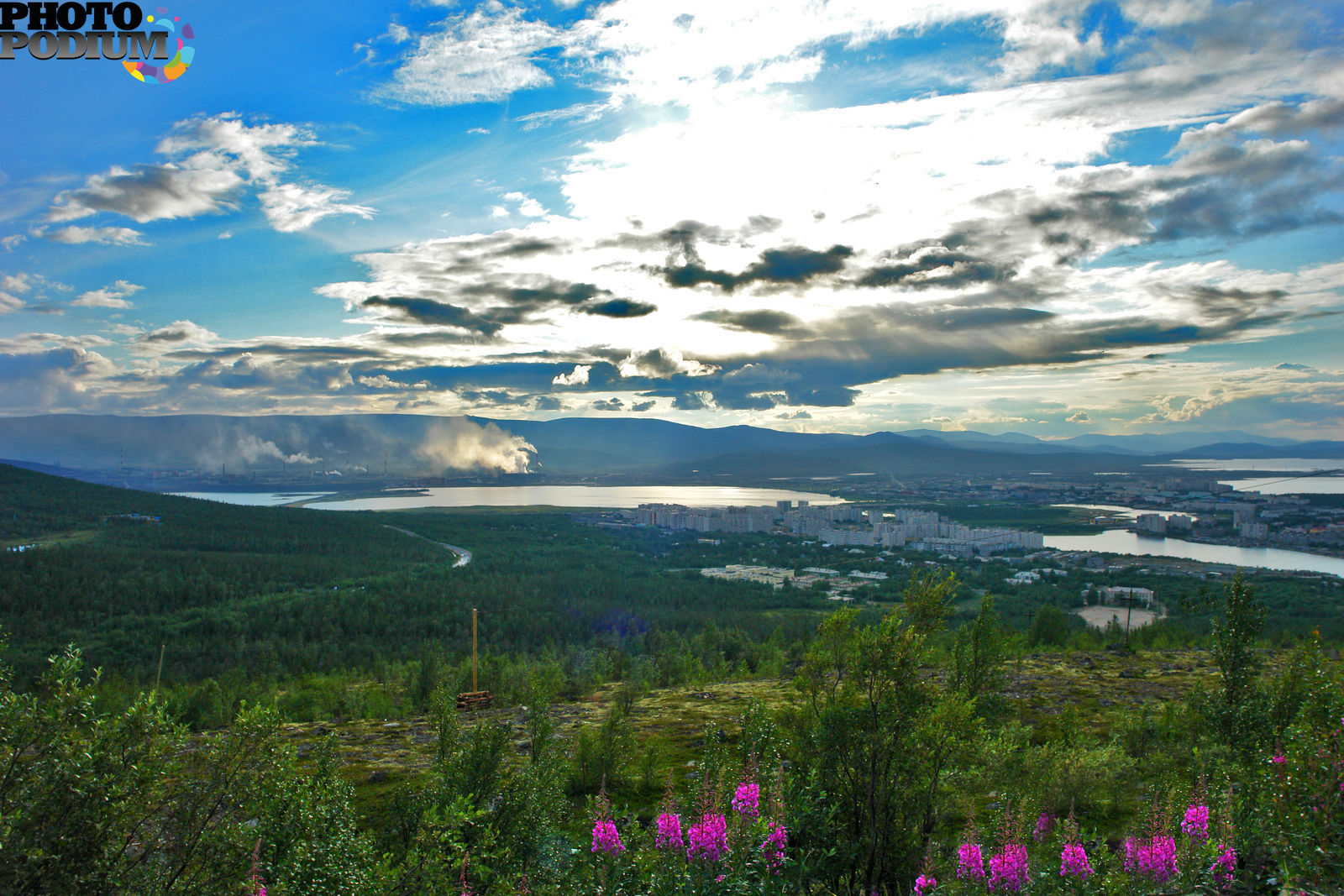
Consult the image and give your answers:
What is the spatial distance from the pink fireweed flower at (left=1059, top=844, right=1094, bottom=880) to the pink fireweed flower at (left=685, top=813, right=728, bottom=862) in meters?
3.47

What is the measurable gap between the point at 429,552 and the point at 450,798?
3903 inches

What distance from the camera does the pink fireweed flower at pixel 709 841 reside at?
5.82 meters

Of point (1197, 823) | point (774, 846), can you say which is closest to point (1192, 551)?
point (1197, 823)

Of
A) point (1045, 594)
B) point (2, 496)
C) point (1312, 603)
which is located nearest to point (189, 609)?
point (2, 496)

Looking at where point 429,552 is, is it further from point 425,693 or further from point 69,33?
point 69,33

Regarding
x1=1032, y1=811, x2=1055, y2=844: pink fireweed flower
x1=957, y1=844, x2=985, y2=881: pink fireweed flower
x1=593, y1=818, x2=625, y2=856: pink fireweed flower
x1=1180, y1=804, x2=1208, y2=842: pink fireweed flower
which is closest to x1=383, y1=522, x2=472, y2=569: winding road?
x1=1032, y1=811, x2=1055, y2=844: pink fireweed flower

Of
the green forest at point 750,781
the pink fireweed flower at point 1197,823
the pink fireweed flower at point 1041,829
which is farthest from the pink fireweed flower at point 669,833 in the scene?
the pink fireweed flower at point 1041,829

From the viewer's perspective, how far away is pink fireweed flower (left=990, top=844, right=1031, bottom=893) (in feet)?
19.8

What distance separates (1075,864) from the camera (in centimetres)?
628

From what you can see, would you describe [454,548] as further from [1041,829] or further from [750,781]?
[750,781]

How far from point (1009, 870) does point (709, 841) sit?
2900 millimetres

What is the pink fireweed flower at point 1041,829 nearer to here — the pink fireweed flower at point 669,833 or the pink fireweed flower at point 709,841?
the pink fireweed flower at point 709,841

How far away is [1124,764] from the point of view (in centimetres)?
1417

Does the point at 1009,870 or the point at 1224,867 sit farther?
the point at 1224,867
